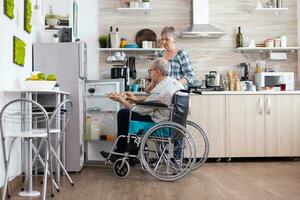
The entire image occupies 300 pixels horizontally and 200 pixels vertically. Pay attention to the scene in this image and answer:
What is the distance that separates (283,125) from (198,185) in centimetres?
227

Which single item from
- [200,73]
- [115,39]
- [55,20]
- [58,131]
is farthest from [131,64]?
[58,131]

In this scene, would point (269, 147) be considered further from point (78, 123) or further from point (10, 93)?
point (10, 93)

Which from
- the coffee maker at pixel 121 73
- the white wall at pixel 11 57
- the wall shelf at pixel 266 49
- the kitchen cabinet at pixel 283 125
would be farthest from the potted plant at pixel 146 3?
the white wall at pixel 11 57

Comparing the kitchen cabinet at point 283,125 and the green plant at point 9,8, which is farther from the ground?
the green plant at point 9,8

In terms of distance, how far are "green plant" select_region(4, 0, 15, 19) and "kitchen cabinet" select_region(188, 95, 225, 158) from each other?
102 inches

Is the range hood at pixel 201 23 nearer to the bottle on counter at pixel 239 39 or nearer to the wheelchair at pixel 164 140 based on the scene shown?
the bottle on counter at pixel 239 39

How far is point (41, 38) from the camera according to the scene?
5234 mm

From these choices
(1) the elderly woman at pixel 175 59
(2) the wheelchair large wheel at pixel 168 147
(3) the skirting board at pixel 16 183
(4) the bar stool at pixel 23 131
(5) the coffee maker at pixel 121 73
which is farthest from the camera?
(5) the coffee maker at pixel 121 73

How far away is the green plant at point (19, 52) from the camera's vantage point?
4074 mm

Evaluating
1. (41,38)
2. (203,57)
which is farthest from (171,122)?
(203,57)

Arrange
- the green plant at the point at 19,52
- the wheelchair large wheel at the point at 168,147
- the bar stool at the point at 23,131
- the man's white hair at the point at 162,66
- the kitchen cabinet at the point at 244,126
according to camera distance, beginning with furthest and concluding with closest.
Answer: the kitchen cabinet at the point at 244,126, the man's white hair at the point at 162,66, the wheelchair large wheel at the point at 168,147, the green plant at the point at 19,52, the bar stool at the point at 23,131

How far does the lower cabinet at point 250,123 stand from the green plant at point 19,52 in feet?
7.37

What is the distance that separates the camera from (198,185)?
13.4 feet

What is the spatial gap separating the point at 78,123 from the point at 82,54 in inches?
27.4
